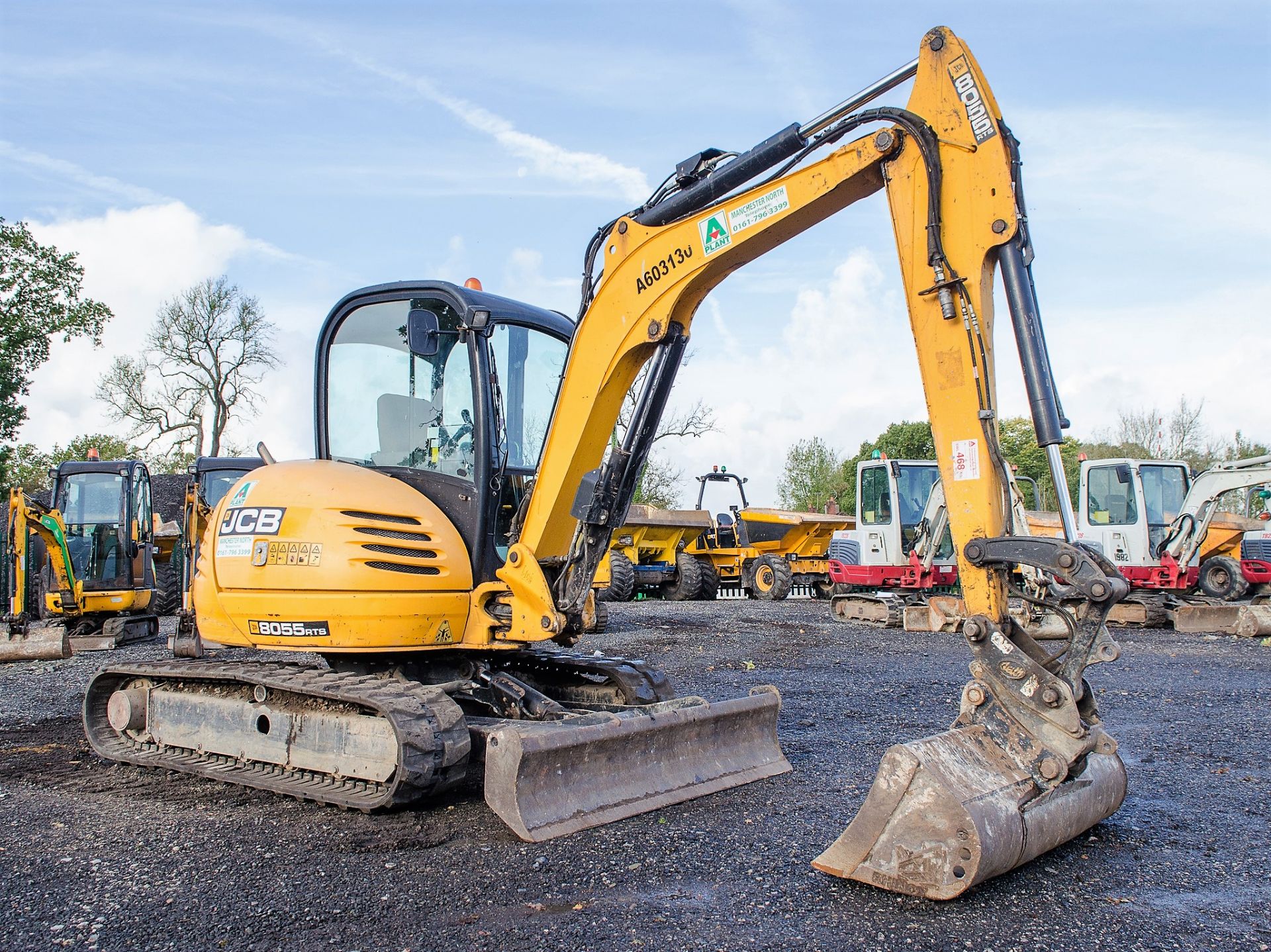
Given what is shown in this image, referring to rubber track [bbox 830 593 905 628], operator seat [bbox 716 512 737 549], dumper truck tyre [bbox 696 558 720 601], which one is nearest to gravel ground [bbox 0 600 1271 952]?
rubber track [bbox 830 593 905 628]

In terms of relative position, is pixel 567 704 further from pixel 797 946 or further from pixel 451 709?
pixel 797 946

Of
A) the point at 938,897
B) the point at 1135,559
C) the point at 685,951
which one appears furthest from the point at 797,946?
the point at 1135,559

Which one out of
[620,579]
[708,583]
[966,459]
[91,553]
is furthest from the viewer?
[708,583]

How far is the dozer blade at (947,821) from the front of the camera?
11.1ft

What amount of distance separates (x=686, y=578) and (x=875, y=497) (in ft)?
15.3

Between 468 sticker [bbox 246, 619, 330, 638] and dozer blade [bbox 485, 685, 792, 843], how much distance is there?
1039 mm

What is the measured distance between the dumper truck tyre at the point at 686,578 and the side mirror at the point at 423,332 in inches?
593

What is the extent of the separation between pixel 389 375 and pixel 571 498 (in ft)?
4.19

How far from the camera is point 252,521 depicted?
516 centimetres

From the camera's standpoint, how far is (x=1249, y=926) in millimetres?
3338

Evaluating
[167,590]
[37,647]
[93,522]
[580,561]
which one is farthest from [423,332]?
[167,590]

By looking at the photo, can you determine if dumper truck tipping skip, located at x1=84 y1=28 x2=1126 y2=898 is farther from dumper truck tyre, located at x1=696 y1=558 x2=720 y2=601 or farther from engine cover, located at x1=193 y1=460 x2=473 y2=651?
dumper truck tyre, located at x1=696 y1=558 x2=720 y2=601

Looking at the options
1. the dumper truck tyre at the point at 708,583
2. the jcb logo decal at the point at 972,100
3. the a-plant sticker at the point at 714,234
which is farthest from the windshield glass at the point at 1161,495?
the jcb logo decal at the point at 972,100

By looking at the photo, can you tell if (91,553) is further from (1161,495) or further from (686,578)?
(1161,495)
